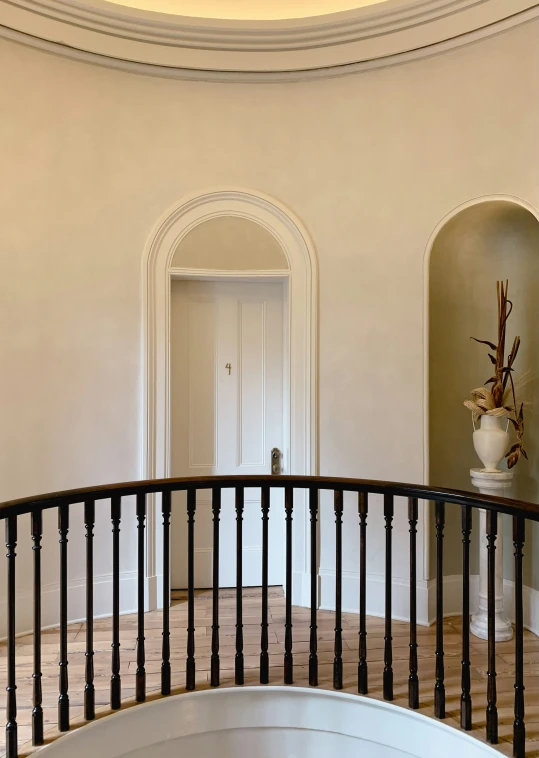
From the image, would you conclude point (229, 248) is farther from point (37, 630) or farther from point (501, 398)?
point (37, 630)

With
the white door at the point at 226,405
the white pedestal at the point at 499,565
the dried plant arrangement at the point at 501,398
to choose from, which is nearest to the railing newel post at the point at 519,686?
the white pedestal at the point at 499,565

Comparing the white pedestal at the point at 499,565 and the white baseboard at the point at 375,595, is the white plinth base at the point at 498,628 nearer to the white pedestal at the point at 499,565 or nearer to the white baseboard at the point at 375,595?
the white pedestal at the point at 499,565

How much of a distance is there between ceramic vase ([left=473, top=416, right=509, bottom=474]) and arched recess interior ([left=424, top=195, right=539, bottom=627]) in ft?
1.11

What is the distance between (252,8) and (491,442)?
3025mm

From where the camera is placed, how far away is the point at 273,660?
8.50 ft

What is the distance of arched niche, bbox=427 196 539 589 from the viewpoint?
131 inches

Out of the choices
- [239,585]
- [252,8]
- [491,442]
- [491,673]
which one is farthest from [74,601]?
[252,8]

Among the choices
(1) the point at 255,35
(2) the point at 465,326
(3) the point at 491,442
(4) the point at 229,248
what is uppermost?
(1) the point at 255,35

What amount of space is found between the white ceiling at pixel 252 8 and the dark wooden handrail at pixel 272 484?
113 inches

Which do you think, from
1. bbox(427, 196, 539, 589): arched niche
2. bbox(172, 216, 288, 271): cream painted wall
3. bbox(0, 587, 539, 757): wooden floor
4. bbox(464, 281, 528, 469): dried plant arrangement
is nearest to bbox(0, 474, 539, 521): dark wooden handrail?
bbox(0, 587, 539, 757): wooden floor

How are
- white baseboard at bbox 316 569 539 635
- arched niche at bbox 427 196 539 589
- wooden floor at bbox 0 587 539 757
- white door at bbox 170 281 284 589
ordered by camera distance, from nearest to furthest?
wooden floor at bbox 0 587 539 757 < white baseboard at bbox 316 569 539 635 < arched niche at bbox 427 196 539 589 < white door at bbox 170 281 284 589

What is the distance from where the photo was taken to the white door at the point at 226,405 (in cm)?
356

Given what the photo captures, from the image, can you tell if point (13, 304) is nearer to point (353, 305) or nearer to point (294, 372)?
point (294, 372)

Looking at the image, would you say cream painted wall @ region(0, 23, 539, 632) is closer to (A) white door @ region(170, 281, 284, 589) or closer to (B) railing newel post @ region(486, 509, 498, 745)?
(A) white door @ region(170, 281, 284, 589)
